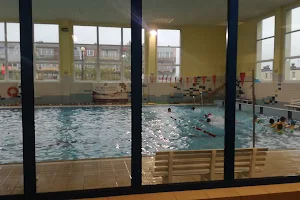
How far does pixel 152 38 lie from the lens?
12.0 meters

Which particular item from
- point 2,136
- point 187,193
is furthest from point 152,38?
point 187,193

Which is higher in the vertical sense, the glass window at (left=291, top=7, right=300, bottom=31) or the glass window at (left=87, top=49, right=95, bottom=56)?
the glass window at (left=291, top=7, right=300, bottom=31)

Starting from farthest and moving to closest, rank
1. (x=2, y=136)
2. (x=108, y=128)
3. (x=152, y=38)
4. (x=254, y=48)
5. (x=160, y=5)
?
(x=152, y=38), (x=254, y=48), (x=160, y=5), (x=108, y=128), (x=2, y=136)

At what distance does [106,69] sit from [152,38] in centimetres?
239

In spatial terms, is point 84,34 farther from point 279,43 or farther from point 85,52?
point 279,43

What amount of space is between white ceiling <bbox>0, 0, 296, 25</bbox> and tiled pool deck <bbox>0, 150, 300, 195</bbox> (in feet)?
19.5

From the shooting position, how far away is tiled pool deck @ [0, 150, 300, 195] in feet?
7.20

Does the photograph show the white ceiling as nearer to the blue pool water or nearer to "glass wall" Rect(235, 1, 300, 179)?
"glass wall" Rect(235, 1, 300, 179)

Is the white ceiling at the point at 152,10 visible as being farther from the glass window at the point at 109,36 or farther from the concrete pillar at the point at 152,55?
the concrete pillar at the point at 152,55

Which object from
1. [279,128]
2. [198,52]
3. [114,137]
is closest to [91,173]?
[114,137]

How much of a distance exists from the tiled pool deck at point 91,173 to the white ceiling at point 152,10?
593cm

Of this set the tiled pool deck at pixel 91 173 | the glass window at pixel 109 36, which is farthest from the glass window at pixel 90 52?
the tiled pool deck at pixel 91 173

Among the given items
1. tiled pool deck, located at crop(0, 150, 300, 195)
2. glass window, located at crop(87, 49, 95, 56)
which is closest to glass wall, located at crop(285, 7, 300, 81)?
tiled pool deck, located at crop(0, 150, 300, 195)

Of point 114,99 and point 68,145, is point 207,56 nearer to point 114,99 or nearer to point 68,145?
point 114,99
